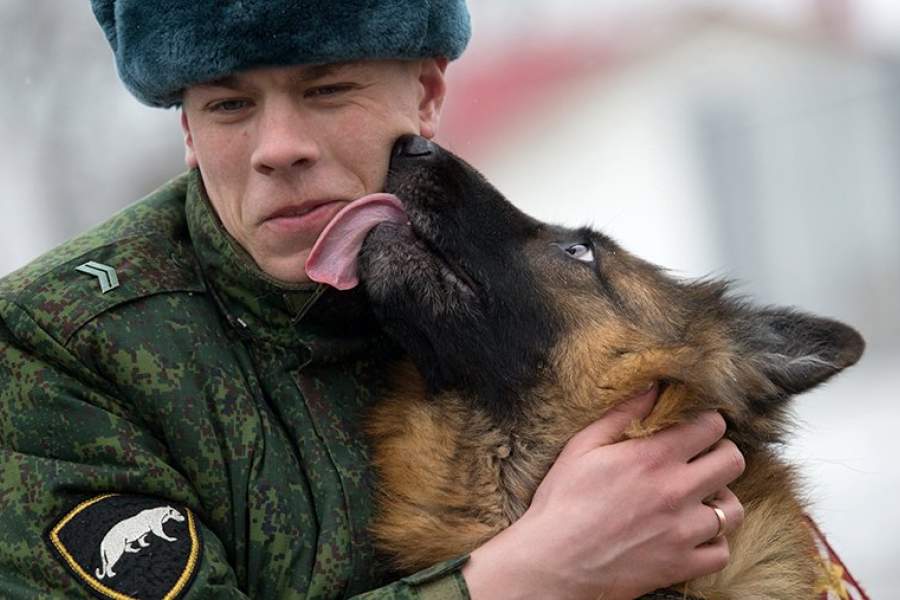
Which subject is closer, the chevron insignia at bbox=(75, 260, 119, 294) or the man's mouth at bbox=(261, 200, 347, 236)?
the chevron insignia at bbox=(75, 260, 119, 294)

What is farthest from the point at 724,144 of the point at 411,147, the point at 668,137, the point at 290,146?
the point at 290,146

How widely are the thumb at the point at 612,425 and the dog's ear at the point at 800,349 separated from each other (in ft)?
1.20

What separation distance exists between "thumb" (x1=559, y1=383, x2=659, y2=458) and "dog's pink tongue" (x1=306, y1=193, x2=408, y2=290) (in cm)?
66

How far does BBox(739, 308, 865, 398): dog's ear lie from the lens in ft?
11.1

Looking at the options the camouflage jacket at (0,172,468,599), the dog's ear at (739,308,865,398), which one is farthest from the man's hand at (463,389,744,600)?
the dog's ear at (739,308,865,398)

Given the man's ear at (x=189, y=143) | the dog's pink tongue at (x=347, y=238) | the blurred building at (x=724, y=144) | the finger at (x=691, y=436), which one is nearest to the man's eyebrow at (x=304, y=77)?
the man's ear at (x=189, y=143)

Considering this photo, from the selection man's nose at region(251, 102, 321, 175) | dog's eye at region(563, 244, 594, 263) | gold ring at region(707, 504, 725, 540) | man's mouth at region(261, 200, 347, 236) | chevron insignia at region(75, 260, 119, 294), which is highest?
man's nose at region(251, 102, 321, 175)

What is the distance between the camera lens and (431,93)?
11.3 feet

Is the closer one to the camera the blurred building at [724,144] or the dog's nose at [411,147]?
the dog's nose at [411,147]

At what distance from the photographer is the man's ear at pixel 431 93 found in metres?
3.38

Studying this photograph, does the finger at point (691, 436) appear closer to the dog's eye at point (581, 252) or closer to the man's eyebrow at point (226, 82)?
the dog's eye at point (581, 252)

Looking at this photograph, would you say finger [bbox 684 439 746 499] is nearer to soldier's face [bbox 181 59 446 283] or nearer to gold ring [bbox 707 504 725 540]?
gold ring [bbox 707 504 725 540]

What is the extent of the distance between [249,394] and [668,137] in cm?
814

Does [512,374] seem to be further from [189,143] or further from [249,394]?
[189,143]
